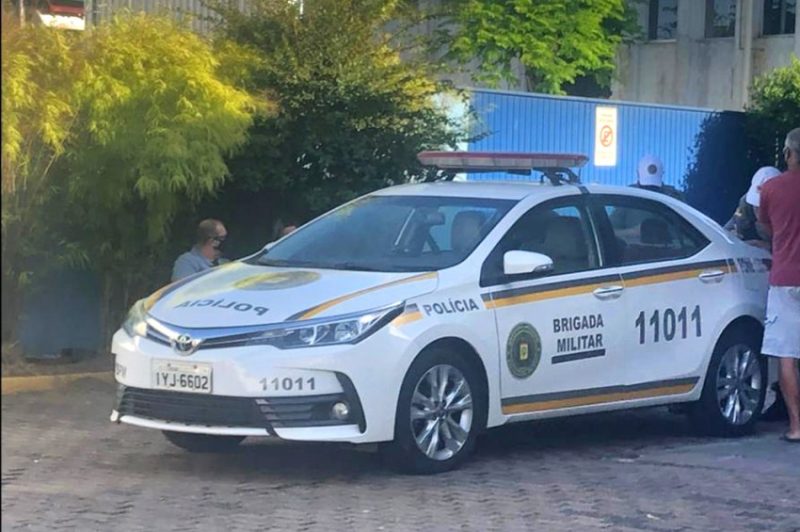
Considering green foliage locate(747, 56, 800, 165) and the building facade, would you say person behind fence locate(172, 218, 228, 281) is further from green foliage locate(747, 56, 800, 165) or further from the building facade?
the building facade

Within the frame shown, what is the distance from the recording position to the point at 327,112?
12.3 metres

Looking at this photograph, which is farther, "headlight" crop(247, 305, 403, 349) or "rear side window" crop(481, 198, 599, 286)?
"rear side window" crop(481, 198, 599, 286)

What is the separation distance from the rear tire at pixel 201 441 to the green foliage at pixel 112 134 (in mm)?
2869

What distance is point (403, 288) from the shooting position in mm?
7410

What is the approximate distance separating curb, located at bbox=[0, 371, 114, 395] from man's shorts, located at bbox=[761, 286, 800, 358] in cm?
488

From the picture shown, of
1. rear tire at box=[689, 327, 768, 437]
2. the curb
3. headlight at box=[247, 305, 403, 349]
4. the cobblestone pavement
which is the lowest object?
the curb

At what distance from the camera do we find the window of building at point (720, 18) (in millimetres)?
31891

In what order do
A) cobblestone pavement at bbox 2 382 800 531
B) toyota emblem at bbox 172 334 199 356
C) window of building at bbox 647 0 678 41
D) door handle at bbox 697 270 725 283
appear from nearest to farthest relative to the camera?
cobblestone pavement at bbox 2 382 800 531 < toyota emblem at bbox 172 334 199 356 < door handle at bbox 697 270 725 283 < window of building at bbox 647 0 678 41

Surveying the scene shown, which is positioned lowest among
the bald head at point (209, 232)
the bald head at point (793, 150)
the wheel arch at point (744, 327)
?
the wheel arch at point (744, 327)

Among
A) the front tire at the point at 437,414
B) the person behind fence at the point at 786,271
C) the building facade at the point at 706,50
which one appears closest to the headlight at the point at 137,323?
the front tire at the point at 437,414

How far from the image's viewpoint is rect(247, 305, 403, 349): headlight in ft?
23.1

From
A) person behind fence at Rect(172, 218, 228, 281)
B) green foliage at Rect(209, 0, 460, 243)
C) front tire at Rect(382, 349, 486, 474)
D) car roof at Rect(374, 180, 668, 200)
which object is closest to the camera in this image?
front tire at Rect(382, 349, 486, 474)

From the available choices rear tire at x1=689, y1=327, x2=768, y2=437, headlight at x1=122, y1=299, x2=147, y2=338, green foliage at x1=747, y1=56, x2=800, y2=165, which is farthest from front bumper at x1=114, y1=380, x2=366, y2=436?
green foliage at x1=747, y1=56, x2=800, y2=165

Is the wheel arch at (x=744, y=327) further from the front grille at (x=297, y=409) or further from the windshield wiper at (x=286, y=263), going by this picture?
the front grille at (x=297, y=409)
